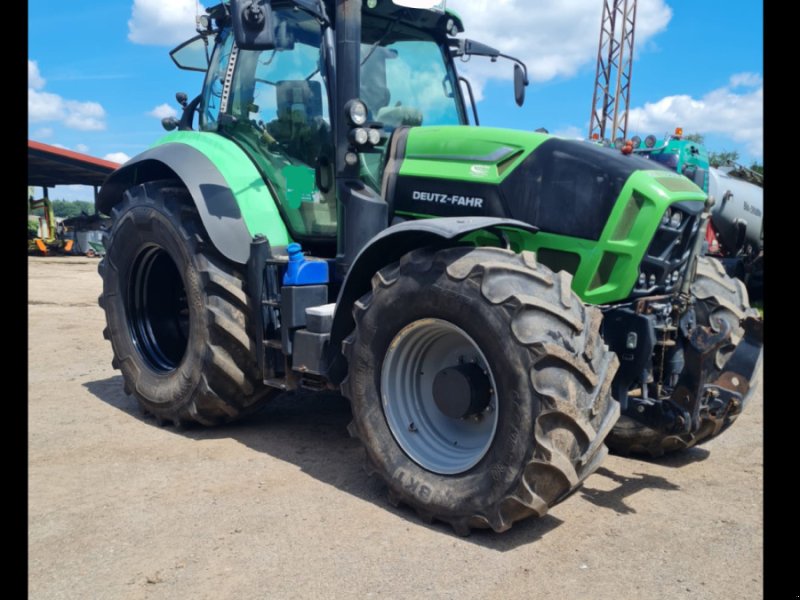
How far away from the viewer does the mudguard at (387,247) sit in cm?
358

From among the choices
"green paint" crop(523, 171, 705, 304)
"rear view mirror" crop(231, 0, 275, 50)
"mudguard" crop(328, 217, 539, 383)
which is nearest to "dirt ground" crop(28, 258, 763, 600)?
"mudguard" crop(328, 217, 539, 383)

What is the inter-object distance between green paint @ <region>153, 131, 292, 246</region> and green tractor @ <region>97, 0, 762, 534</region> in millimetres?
16

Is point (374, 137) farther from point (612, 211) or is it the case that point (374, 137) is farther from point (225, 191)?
point (612, 211)

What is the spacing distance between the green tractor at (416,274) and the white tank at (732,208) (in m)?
8.39

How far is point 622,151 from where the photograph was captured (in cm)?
410

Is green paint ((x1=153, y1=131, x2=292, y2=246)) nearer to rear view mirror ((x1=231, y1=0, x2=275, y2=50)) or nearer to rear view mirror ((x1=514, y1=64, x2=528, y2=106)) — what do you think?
rear view mirror ((x1=231, y1=0, x2=275, y2=50))

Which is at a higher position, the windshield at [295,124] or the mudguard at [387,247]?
the windshield at [295,124]

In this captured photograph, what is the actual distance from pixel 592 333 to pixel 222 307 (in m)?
2.51

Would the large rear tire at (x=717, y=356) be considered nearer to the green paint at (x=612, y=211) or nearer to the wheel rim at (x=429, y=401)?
the green paint at (x=612, y=211)

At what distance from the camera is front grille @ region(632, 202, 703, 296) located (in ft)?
12.5

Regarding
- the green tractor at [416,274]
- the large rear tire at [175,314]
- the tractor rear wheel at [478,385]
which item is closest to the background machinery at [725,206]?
the green tractor at [416,274]

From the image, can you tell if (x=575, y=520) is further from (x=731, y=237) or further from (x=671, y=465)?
(x=731, y=237)
